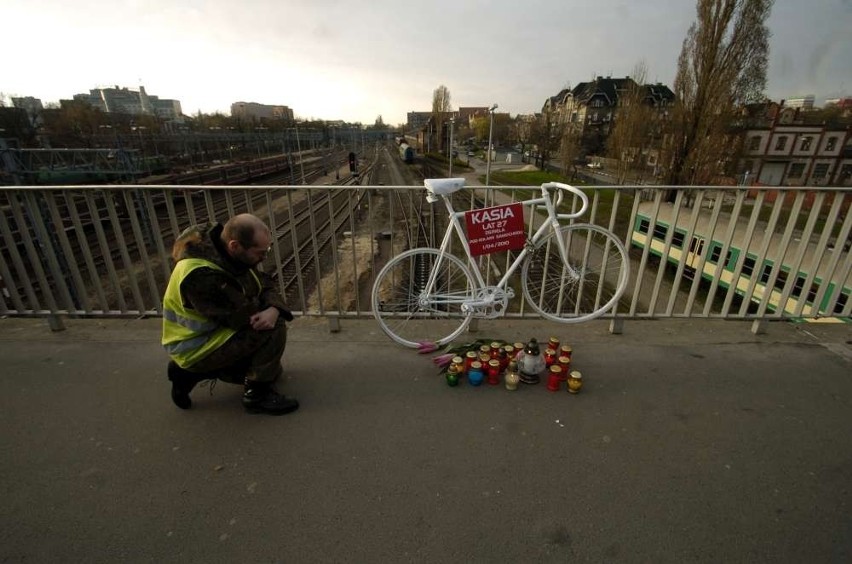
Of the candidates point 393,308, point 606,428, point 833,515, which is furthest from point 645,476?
point 393,308

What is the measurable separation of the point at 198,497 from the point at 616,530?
1.83 metres

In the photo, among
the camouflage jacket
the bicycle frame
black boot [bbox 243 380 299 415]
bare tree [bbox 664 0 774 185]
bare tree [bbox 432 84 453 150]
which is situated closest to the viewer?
the camouflage jacket

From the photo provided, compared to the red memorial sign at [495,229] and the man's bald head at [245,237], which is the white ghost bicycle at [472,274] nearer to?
the red memorial sign at [495,229]

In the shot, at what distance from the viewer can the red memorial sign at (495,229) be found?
2617 mm

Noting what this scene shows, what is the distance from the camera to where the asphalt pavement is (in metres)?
1.54

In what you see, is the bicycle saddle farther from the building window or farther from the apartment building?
the building window

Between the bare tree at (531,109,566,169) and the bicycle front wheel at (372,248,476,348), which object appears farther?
the bare tree at (531,109,566,169)

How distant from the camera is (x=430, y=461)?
1922mm

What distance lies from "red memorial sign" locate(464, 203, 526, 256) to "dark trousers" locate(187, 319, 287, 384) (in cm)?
139

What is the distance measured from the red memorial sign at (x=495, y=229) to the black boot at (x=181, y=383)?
6.28 feet

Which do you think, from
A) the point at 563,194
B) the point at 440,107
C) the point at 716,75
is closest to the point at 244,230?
the point at 563,194

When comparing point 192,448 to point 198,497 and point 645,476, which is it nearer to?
point 198,497

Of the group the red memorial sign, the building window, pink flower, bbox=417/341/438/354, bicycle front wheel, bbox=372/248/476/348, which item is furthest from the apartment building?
pink flower, bbox=417/341/438/354

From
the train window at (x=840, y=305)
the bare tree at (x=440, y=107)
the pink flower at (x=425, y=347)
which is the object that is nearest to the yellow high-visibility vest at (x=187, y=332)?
the pink flower at (x=425, y=347)
